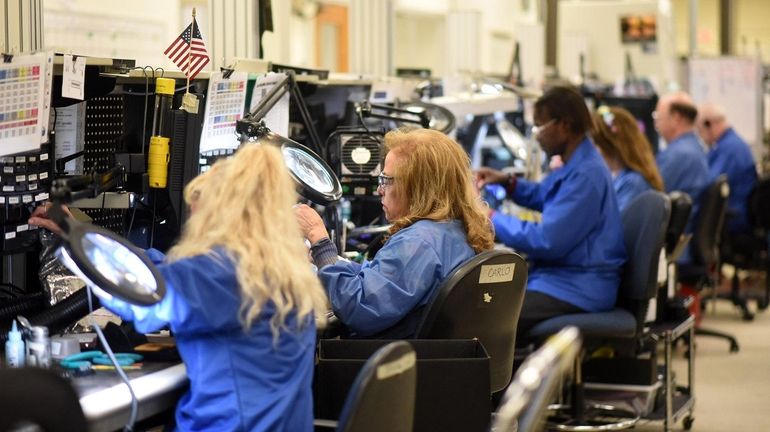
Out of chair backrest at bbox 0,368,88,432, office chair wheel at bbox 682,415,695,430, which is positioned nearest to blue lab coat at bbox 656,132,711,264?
office chair wheel at bbox 682,415,695,430

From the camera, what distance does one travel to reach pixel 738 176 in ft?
26.1

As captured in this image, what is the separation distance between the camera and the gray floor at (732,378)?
5.04 meters

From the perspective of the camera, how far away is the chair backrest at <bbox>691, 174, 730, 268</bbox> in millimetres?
6355

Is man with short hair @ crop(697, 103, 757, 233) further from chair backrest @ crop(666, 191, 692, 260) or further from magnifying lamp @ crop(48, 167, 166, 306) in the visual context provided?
magnifying lamp @ crop(48, 167, 166, 306)

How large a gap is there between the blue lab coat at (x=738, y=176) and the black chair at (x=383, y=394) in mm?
6077

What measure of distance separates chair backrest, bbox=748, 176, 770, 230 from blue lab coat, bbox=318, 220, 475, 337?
17.2 feet

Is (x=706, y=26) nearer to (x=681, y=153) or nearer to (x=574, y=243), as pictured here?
(x=681, y=153)

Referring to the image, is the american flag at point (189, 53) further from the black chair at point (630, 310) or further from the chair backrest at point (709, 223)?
the chair backrest at point (709, 223)

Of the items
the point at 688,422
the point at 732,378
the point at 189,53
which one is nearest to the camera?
the point at 189,53

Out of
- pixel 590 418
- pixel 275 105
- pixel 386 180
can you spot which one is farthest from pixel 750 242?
pixel 386 180

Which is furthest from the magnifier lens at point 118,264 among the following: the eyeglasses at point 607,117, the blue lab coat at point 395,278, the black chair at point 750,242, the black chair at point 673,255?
the black chair at point 750,242

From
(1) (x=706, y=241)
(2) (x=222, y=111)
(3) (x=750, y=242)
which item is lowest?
(3) (x=750, y=242)

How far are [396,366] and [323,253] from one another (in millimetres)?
840

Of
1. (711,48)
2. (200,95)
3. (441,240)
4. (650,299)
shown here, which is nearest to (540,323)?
(650,299)
